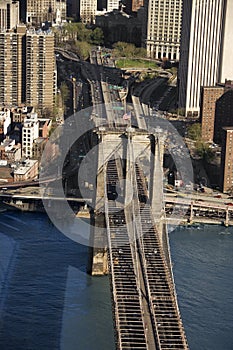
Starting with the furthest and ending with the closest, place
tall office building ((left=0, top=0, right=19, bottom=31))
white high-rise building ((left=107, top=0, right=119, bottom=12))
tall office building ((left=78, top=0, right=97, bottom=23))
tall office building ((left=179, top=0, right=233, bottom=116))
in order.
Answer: white high-rise building ((left=107, top=0, right=119, bottom=12)) → tall office building ((left=78, top=0, right=97, bottom=23)) → tall office building ((left=0, top=0, right=19, bottom=31)) → tall office building ((left=179, top=0, right=233, bottom=116))

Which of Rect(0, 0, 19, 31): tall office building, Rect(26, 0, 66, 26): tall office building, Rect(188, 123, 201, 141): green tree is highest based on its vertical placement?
Rect(0, 0, 19, 31): tall office building

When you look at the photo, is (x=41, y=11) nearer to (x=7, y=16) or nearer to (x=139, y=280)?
(x=7, y=16)

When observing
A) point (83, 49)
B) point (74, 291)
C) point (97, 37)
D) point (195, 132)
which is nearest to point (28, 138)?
point (195, 132)

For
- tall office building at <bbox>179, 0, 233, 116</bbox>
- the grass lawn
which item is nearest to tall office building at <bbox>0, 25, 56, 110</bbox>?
tall office building at <bbox>179, 0, 233, 116</bbox>

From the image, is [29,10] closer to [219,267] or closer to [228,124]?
[228,124]

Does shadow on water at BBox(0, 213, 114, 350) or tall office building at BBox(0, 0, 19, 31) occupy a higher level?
tall office building at BBox(0, 0, 19, 31)

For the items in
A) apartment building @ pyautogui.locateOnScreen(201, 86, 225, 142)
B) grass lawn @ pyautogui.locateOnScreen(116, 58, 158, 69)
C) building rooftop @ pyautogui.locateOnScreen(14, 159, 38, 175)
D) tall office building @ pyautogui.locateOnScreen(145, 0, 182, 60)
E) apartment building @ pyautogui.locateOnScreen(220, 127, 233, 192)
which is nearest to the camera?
building rooftop @ pyautogui.locateOnScreen(14, 159, 38, 175)

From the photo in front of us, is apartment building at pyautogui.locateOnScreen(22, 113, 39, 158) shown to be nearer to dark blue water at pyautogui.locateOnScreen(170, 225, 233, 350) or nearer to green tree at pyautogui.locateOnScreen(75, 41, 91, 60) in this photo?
dark blue water at pyautogui.locateOnScreen(170, 225, 233, 350)

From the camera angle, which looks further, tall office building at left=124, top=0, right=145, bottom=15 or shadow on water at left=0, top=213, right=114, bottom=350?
tall office building at left=124, top=0, right=145, bottom=15

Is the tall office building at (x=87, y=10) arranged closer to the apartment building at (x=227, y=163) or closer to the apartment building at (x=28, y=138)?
the apartment building at (x=28, y=138)
